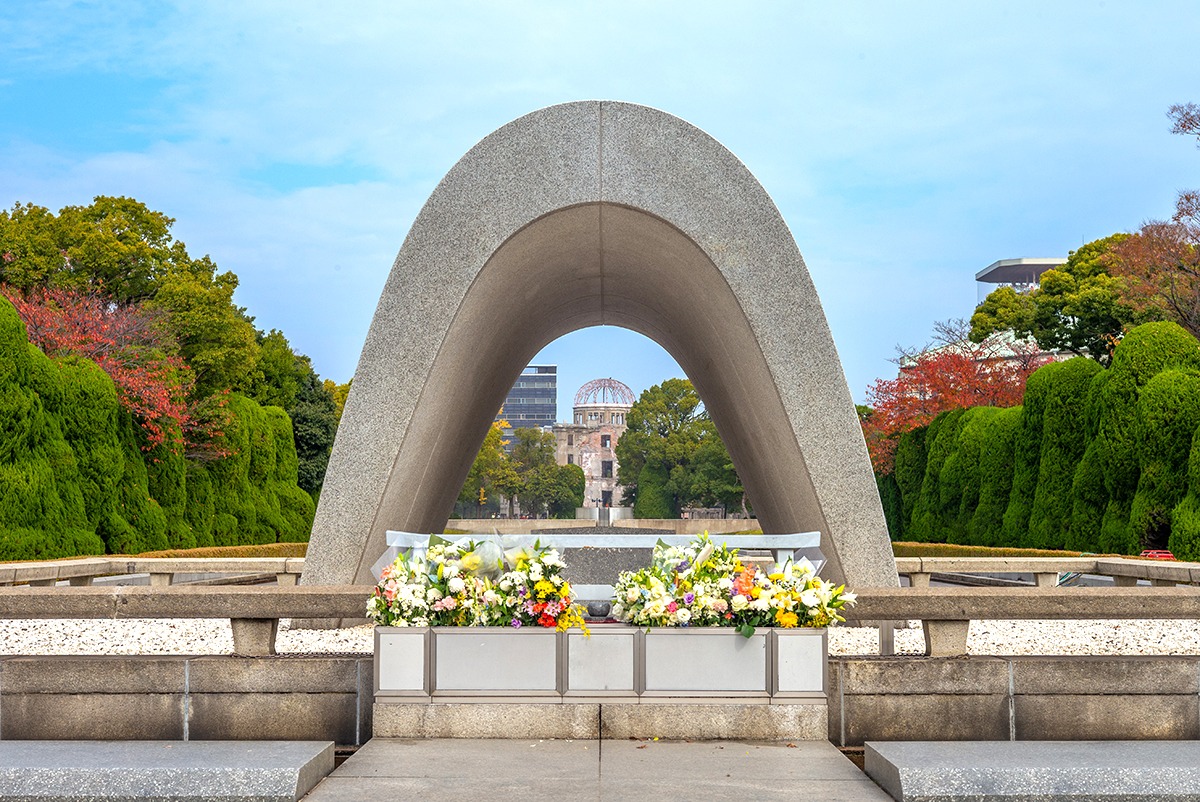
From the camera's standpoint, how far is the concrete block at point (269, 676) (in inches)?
235

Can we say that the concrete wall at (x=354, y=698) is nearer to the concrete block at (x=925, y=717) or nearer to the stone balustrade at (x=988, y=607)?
the concrete block at (x=925, y=717)

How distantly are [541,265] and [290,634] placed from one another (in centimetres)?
404

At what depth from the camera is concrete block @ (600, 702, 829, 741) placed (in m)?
5.64

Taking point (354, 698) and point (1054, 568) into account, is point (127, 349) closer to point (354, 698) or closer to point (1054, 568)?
point (1054, 568)

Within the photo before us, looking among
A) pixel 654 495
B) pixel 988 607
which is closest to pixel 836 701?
pixel 988 607

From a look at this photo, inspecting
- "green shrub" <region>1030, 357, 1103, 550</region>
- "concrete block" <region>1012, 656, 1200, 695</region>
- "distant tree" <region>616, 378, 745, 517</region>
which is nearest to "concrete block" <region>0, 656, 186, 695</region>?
"concrete block" <region>1012, 656, 1200, 695</region>

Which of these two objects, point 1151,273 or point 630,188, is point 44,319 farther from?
point 1151,273

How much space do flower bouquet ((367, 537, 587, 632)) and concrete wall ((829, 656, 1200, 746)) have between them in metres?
1.52

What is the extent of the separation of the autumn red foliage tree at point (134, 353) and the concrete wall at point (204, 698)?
1531 centimetres

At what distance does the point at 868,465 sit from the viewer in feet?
29.0

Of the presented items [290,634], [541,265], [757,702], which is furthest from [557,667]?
[541,265]

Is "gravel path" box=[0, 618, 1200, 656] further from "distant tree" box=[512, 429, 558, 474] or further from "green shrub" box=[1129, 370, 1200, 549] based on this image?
"distant tree" box=[512, 429, 558, 474]

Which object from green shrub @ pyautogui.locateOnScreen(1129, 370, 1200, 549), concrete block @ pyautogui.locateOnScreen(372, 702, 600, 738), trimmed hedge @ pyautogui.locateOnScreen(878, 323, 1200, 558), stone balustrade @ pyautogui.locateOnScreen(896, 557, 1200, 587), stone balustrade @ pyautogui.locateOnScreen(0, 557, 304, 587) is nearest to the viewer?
concrete block @ pyautogui.locateOnScreen(372, 702, 600, 738)

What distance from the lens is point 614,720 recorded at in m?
5.65
